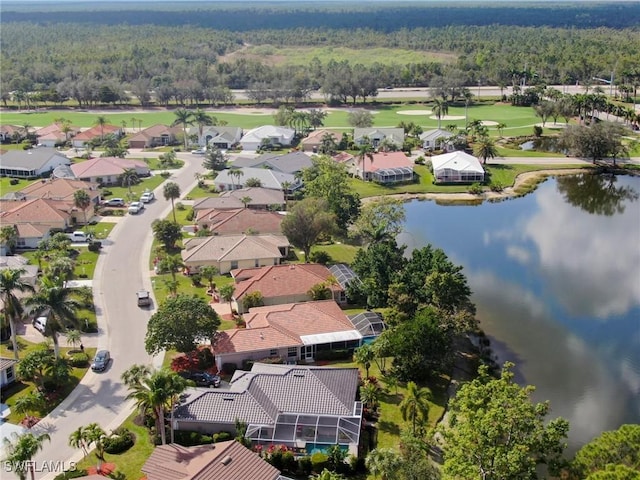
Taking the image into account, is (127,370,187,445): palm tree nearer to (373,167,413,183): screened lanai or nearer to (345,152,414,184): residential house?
(373,167,413,183): screened lanai

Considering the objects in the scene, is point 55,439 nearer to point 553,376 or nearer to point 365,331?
point 365,331

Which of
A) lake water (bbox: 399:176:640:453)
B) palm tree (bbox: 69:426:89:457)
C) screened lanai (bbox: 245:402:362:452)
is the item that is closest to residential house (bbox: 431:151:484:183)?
lake water (bbox: 399:176:640:453)

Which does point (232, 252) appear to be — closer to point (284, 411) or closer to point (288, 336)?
point (288, 336)

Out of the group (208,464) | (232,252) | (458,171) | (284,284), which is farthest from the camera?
(458,171)

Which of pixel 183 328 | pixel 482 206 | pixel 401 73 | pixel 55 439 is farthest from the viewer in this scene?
pixel 401 73

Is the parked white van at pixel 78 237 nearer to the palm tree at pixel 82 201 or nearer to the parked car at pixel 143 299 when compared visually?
the palm tree at pixel 82 201

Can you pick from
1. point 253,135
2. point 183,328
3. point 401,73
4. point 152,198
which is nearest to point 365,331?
point 183,328
